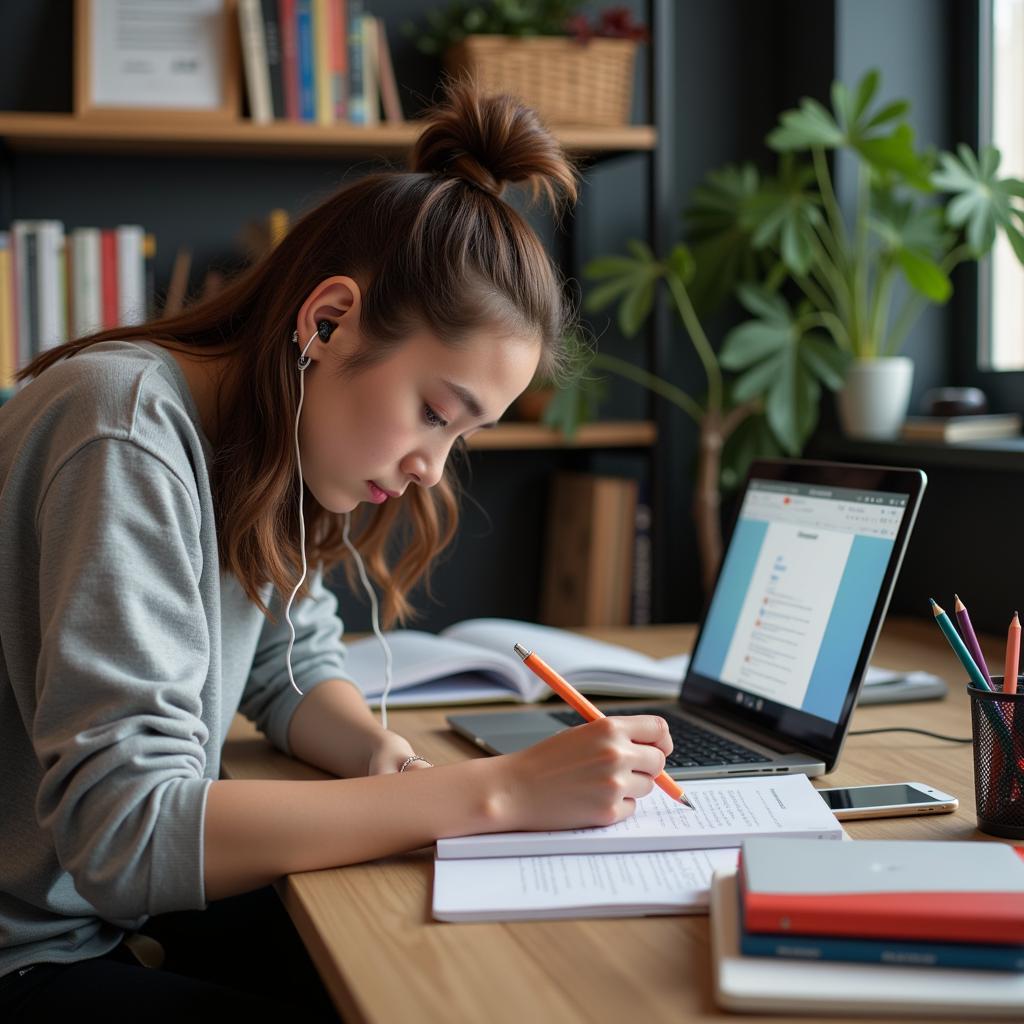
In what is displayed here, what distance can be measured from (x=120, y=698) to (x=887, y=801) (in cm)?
58

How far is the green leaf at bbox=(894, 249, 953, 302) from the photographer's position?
209 centimetres

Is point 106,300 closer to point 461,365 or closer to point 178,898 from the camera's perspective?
point 461,365

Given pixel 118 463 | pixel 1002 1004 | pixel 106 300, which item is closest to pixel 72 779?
pixel 118 463

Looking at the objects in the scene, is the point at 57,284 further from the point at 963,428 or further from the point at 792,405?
the point at 963,428

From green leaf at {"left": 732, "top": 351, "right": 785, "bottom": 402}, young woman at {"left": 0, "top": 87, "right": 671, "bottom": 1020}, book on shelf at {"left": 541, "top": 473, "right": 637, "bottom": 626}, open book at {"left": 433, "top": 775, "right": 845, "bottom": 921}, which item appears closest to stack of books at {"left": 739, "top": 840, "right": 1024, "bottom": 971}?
open book at {"left": 433, "top": 775, "right": 845, "bottom": 921}

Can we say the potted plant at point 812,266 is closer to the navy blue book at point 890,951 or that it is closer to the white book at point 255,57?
the white book at point 255,57

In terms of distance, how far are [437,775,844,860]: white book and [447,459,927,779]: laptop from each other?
125 millimetres

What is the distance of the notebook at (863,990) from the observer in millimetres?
683

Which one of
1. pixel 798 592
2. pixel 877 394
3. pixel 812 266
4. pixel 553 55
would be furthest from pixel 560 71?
pixel 798 592

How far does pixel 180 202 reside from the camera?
252cm

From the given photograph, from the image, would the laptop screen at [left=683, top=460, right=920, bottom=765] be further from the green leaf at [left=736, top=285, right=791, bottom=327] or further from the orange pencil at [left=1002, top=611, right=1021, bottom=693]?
the green leaf at [left=736, top=285, right=791, bottom=327]

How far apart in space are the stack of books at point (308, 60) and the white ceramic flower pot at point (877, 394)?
3.15 feet

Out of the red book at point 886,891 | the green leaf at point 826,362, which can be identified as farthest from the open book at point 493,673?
the green leaf at point 826,362

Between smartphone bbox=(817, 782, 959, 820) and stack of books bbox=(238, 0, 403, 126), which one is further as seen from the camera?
stack of books bbox=(238, 0, 403, 126)
